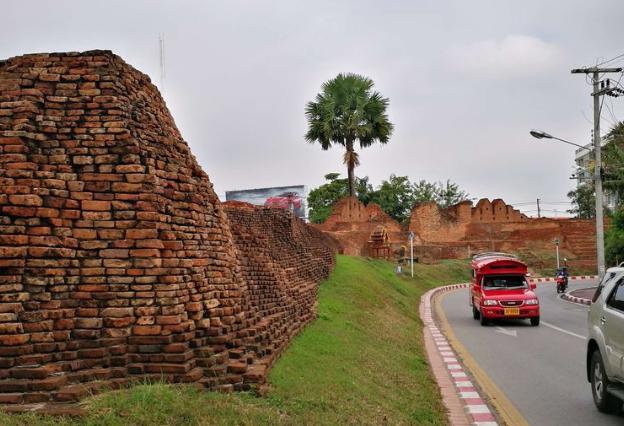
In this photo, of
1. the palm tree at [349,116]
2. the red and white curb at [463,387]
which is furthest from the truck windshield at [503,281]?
the palm tree at [349,116]

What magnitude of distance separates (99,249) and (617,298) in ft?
18.0

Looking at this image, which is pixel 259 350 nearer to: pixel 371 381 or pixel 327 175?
pixel 371 381

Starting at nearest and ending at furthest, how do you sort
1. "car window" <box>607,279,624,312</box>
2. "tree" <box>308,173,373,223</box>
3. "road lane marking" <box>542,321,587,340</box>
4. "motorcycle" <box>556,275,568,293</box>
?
"car window" <box>607,279,624,312</box>, "road lane marking" <box>542,321,587,340</box>, "motorcycle" <box>556,275,568,293</box>, "tree" <box>308,173,373,223</box>

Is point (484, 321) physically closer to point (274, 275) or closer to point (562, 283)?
point (274, 275)

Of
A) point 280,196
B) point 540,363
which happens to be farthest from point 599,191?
point 280,196

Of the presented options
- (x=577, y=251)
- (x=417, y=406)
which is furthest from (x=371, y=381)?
(x=577, y=251)

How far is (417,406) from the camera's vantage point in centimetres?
727

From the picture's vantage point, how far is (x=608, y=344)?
684 centimetres

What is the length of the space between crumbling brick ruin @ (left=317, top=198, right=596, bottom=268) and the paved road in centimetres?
3201

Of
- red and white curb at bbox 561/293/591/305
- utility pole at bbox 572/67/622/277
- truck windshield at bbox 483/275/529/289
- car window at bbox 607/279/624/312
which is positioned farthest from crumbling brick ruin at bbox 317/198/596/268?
car window at bbox 607/279/624/312

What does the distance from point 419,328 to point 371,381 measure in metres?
9.35

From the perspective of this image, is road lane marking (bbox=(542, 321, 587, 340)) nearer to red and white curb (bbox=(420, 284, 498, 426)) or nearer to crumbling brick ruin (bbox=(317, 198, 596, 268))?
red and white curb (bbox=(420, 284, 498, 426))

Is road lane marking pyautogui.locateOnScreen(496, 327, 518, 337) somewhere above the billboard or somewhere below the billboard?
below

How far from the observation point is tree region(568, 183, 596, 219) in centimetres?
6506
